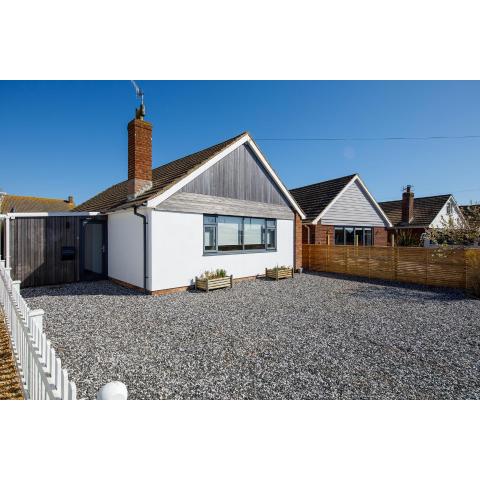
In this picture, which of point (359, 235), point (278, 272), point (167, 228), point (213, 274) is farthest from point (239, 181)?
point (359, 235)

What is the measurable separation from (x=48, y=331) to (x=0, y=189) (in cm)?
1660

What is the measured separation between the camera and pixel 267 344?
209 inches

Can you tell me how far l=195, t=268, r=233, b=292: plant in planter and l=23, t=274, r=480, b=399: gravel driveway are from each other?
560 millimetres

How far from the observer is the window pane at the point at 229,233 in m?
11.4

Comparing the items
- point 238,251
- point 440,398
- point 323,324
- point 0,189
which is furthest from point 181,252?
point 0,189

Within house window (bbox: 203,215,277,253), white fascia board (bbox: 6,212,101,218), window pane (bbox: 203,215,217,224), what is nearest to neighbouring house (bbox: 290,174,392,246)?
house window (bbox: 203,215,277,253)

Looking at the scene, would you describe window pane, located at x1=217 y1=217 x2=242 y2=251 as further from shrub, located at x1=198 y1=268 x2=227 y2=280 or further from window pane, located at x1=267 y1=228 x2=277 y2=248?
window pane, located at x1=267 y1=228 x2=277 y2=248

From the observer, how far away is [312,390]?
3723 millimetres

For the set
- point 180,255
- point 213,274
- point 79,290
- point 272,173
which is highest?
point 272,173

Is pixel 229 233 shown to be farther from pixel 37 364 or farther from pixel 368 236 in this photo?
pixel 368 236

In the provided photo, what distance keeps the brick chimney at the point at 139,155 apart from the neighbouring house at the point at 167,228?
0.04 metres

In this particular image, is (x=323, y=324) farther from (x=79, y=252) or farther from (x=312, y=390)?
(x=79, y=252)

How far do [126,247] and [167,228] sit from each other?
2287 millimetres

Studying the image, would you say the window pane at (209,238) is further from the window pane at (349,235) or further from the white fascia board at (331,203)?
the window pane at (349,235)
